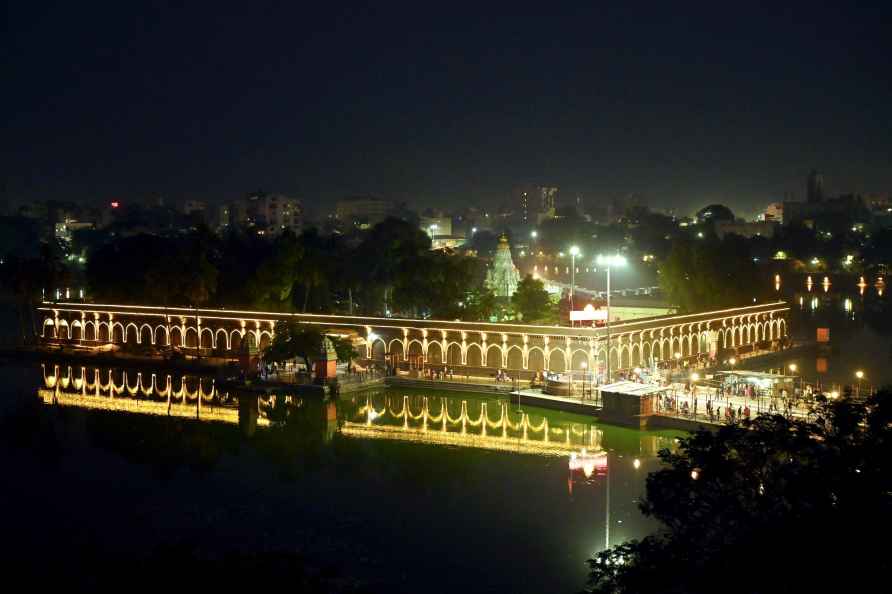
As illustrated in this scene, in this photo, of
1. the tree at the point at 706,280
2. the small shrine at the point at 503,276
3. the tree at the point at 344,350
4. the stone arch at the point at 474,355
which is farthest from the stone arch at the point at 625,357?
the tree at the point at 706,280

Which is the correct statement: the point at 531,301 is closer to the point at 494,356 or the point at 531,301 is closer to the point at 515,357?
the point at 494,356

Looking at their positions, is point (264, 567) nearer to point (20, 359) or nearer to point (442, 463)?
point (442, 463)

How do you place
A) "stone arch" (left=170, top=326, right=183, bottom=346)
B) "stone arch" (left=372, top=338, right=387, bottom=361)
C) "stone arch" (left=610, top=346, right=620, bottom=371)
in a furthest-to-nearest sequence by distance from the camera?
"stone arch" (left=170, top=326, right=183, bottom=346) → "stone arch" (left=372, top=338, right=387, bottom=361) → "stone arch" (left=610, top=346, right=620, bottom=371)

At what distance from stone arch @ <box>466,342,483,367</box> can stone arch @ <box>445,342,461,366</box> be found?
1.92 ft

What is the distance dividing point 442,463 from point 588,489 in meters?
5.63

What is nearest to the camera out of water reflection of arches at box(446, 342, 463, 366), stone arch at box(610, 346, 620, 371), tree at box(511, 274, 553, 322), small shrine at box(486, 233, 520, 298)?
stone arch at box(610, 346, 620, 371)

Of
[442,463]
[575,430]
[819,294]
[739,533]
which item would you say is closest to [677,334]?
[575,430]

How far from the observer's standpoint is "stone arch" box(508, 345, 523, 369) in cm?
4716

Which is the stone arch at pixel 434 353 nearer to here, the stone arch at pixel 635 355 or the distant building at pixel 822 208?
the stone arch at pixel 635 355

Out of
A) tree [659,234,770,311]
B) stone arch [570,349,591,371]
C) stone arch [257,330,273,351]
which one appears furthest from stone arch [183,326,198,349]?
tree [659,234,770,311]

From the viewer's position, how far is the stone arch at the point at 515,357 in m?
47.2

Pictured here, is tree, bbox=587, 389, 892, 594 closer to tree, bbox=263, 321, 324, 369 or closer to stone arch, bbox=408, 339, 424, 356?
tree, bbox=263, 321, 324, 369

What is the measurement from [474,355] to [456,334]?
1.47 metres

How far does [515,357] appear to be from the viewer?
47.4 metres
